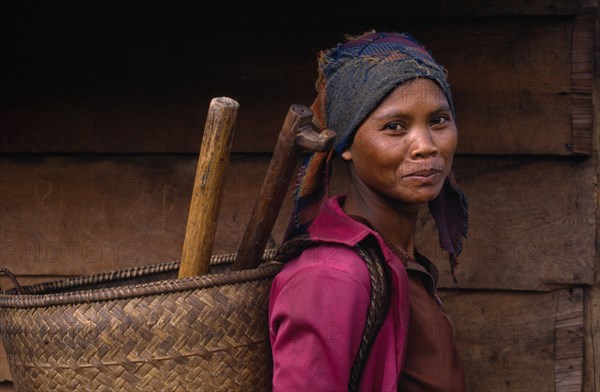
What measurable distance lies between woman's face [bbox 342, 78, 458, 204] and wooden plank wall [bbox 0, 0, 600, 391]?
23.6 inches

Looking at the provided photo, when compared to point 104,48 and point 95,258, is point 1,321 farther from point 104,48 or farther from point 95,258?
point 104,48

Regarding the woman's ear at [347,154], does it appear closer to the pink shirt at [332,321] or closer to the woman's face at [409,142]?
the woman's face at [409,142]

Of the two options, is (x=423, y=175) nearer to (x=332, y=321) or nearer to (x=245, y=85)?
(x=332, y=321)

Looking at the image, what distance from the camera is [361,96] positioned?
1.69m

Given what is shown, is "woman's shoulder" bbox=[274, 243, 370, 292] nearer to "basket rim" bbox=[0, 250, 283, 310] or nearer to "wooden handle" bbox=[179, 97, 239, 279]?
"basket rim" bbox=[0, 250, 283, 310]

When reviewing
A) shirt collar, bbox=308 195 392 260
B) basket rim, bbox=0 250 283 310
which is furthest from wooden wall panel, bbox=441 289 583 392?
basket rim, bbox=0 250 283 310

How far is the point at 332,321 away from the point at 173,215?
102cm

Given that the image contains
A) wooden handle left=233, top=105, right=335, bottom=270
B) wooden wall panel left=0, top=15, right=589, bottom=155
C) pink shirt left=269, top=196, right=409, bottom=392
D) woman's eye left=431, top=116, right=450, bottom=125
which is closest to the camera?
pink shirt left=269, top=196, right=409, bottom=392

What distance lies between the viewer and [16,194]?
2.43m

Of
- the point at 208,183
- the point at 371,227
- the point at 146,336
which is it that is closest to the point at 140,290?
the point at 146,336

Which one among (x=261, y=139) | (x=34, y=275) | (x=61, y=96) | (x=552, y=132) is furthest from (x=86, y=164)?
(x=552, y=132)

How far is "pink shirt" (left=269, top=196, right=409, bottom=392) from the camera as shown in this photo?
4.85 feet

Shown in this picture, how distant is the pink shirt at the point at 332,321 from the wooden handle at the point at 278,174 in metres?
0.12

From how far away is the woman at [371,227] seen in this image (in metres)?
1.50
